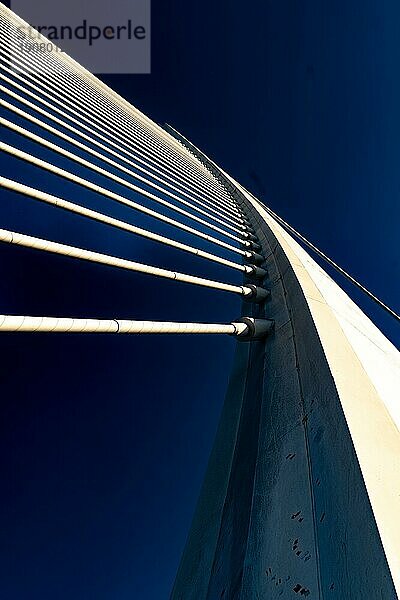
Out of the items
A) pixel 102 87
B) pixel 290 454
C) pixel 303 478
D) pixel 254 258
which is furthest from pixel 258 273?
pixel 102 87

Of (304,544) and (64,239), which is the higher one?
(64,239)

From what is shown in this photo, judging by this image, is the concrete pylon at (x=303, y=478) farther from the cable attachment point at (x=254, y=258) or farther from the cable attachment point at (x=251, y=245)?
the cable attachment point at (x=251, y=245)

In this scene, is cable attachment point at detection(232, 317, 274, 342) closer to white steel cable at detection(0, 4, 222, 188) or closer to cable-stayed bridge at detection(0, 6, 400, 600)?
cable-stayed bridge at detection(0, 6, 400, 600)

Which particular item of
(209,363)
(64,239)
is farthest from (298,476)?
(64,239)

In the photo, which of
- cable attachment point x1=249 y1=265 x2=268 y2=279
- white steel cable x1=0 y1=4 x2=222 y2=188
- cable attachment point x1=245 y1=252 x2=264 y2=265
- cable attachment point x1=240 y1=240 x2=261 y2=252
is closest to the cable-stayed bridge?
cable attachment point x1=249 y1=265 x2=268 y2=279

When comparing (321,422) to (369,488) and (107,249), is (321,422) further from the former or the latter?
(107,249)

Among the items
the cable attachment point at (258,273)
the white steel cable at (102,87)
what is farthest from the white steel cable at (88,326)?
the white steel cable at (102,87)
